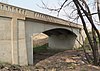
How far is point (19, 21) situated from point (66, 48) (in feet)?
81.8

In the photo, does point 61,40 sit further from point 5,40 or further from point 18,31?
point 5,40

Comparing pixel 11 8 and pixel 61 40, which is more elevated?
pixel 11 8

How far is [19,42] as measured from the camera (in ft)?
56.0

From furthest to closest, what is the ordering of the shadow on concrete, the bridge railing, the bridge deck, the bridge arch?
1. the bridge arch
2. the shadow on concrete
3. the bridge deck
4. the bridge railing

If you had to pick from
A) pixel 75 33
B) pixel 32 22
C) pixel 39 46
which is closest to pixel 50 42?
pixel 39 46

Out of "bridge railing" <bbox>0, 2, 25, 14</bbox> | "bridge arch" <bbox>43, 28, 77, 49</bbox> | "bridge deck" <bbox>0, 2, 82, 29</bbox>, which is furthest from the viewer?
"bridge arch" <bbox>43, 28, 77, 49</bbox>

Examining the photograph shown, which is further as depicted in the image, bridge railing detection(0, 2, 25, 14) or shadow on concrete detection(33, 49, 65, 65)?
shadow on concrete detection(33, 49, 65, 65)

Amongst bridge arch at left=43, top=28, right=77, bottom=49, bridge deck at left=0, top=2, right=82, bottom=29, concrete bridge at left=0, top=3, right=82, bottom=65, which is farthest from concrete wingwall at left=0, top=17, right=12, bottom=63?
bridge arch at left=43, top=28, right=77, bottom=49

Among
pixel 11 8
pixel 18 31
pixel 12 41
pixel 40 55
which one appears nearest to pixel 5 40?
pixel 12 41

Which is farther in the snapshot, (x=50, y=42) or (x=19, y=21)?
(x=50, y=42)

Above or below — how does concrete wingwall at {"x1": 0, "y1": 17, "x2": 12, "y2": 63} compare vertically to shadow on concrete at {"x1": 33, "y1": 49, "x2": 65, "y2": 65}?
above

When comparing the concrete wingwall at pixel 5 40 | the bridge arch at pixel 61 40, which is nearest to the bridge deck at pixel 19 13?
the concrete wingwall at pixel 5 40

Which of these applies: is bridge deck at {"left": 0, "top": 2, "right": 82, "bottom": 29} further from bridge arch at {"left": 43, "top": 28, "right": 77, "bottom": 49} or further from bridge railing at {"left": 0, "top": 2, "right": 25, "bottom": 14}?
bridge arch at {"left": 43, "top": 28, "right": 77, "bottom": 49}

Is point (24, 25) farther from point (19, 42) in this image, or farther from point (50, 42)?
point (50, 42)
